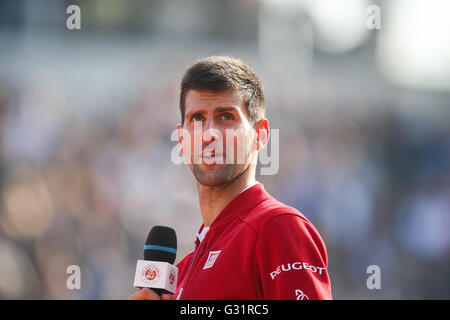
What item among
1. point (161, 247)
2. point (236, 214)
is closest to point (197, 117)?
point (236, 214)

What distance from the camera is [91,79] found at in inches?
240

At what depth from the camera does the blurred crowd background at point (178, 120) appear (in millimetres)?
5410

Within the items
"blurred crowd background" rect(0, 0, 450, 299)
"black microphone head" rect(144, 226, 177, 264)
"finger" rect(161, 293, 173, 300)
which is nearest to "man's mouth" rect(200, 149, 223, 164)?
"black microphone head" rect(144, 226, 177, 264)

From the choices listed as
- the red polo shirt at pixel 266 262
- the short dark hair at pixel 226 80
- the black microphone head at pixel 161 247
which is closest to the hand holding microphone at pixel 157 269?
the black microphone head at pixel 161 247

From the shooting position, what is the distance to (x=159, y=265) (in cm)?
215

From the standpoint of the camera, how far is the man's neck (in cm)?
226

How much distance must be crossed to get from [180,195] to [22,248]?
160 cm

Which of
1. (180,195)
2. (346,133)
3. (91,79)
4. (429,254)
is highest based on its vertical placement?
(91,79)

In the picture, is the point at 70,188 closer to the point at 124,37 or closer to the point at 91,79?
the point at 91,79

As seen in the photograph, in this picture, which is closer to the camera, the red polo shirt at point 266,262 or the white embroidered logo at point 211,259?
the red polo shirt at point 266,262

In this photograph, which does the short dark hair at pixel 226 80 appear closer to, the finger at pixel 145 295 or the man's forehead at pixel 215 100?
the man's forehead at pixel 215 100
